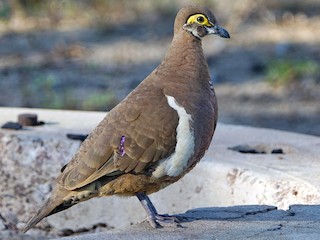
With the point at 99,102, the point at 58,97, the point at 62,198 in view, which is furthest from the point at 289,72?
the point at 62,198

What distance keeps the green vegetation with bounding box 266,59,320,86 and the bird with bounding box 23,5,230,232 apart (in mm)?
5184

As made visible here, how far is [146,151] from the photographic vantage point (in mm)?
3928

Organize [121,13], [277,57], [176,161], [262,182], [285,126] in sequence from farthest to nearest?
[121,13], [277,57], [285,126], [262,182], [176,161]

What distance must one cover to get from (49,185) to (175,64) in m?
1.40

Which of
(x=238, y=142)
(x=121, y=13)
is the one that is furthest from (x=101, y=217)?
(x=121, y=13)

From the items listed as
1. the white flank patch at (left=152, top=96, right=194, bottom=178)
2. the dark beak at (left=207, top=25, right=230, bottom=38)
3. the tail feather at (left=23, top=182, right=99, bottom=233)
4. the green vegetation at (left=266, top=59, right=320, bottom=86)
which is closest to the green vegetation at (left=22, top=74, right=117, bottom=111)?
the green vegetation at (left=266, top=59, right=320, bottom=86)

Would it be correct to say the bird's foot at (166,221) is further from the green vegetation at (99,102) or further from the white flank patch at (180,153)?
the green vegetation at (99,102)

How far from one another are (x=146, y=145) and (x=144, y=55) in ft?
21.0

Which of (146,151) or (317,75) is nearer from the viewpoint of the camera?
(146,151)

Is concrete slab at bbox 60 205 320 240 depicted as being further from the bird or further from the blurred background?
the blurred background

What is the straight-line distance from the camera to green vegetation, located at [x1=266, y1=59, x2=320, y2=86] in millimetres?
9172

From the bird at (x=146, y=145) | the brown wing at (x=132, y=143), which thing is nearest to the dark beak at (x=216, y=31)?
the bird at (x=146, y=145)

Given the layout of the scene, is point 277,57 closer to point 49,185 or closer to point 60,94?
point 60,94

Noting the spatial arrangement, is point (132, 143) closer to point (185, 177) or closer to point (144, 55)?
point (185, 177)
